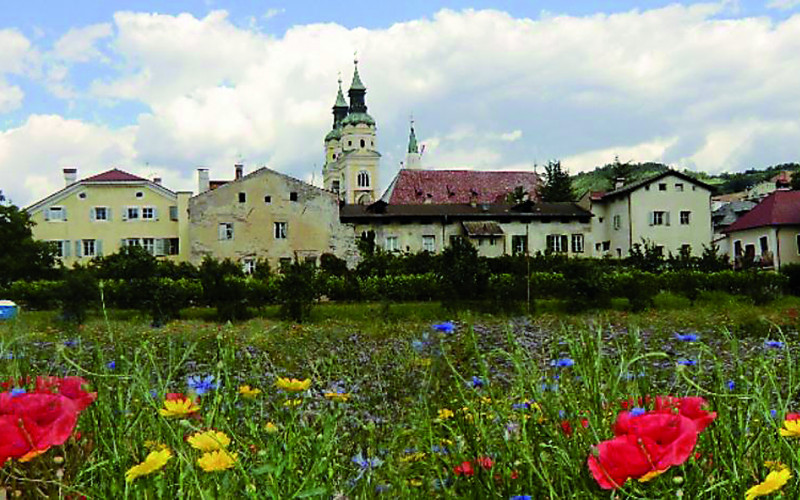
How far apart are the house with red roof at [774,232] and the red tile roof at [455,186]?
2106cm

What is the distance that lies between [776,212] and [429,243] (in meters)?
16.2

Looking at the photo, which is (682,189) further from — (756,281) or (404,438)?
(404,438)

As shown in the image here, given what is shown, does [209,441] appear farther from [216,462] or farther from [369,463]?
[369,463]

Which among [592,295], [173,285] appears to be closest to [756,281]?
[592,295]

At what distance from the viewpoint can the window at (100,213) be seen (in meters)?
43.2

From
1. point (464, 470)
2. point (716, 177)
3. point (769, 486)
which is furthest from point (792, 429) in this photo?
point (716, 177)

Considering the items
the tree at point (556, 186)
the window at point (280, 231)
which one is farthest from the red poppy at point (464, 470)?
the tree at point (556, 186)

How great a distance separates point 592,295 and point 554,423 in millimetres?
25928

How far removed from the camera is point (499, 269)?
33094 millimetres

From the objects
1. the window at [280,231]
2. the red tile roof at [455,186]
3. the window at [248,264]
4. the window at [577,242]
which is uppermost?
the red tile roof at [455,186]

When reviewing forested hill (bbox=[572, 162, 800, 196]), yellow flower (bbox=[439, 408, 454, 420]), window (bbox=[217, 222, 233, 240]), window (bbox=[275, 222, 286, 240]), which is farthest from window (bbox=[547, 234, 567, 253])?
forested hill (bbox=[572, 162, 800, 196])

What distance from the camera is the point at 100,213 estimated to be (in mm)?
43406

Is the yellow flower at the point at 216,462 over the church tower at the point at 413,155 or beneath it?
beneath

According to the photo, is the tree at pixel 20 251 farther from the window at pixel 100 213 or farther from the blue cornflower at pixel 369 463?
the blue cornflower at pixel 369 463
